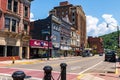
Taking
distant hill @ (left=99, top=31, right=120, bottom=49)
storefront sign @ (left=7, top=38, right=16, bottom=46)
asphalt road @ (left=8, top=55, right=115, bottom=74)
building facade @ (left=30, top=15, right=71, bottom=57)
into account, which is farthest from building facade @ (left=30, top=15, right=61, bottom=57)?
asphalt road @ (left=8, top=55, right=115, bottom=74)

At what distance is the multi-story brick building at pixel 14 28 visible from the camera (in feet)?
140

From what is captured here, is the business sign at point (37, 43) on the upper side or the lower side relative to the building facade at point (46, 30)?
lower

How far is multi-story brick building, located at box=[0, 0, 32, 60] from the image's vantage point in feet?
140

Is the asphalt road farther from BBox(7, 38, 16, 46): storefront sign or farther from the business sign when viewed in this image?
the business sign

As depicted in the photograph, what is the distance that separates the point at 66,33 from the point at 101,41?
100715 millimetres

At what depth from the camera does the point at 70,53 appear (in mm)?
92562

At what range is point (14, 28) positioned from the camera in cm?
4628

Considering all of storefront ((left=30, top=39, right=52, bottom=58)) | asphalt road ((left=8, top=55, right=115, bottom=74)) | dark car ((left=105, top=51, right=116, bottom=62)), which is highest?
storefront ((left=30, top=39, right=52, bottom=58))

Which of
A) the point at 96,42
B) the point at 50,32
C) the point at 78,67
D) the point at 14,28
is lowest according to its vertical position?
the point at 78,67

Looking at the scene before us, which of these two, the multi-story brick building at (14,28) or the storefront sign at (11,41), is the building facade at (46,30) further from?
the storefront sign at (11,41)

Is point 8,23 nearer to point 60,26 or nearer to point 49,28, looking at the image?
point 49,28

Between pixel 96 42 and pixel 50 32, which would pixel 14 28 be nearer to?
pixel 50 32

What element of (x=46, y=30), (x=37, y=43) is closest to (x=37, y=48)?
(x=37, y=43)

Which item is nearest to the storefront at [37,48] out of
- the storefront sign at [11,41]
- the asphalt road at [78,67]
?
the storefront sign at [11,41]
